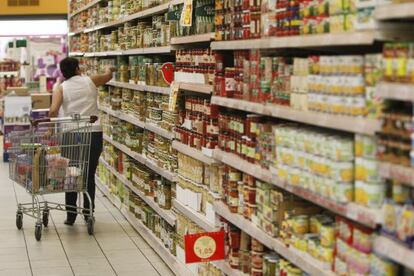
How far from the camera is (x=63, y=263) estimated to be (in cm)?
670

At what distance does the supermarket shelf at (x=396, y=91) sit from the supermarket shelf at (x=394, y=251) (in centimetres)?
52

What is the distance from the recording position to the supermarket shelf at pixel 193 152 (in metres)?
5.09

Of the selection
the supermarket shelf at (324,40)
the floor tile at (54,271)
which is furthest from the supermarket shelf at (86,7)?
the supermarket shelf at (324,40)

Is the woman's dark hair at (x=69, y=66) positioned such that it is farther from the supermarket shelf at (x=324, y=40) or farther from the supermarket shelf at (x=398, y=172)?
the supermarket shelf at (x=398, y=172)

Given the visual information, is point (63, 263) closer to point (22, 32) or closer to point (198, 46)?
point (198, 46)

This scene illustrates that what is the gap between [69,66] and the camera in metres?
8.16

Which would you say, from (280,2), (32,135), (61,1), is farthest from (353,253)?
(61,1)

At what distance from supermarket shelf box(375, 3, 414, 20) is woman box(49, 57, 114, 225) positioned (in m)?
5.59

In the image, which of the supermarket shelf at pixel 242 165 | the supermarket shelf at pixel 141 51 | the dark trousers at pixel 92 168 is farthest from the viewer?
the dark trousers at pixel 92 168

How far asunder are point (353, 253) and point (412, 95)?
0.80 meters

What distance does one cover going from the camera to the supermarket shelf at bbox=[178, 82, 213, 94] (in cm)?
512

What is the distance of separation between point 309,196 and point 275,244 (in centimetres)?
55

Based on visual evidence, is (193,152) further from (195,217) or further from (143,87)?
(143,87)

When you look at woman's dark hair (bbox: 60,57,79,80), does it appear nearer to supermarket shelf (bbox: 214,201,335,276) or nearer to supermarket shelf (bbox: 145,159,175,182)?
supermarket shelf (bbox: 145,159,175,182)
